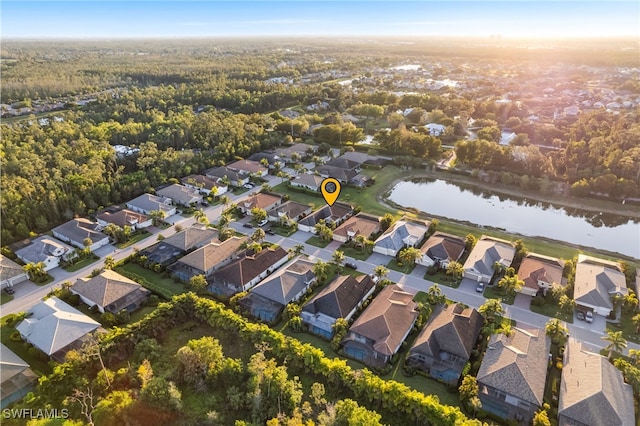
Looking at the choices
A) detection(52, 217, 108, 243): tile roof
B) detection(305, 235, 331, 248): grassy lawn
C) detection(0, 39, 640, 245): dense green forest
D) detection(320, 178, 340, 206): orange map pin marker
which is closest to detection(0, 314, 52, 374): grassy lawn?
detection(52, 217, 108, 243): tile roof

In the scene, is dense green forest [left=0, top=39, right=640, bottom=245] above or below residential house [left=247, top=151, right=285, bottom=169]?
above

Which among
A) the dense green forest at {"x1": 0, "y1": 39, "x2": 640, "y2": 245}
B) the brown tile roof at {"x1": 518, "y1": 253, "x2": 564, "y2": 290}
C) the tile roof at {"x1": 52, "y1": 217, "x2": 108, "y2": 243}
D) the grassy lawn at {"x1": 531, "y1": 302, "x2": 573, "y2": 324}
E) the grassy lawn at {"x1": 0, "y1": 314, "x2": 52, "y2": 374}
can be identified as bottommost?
the grassy lawn at {"x1": 0, "y1": 314, "x2": 52, "y2": 374}

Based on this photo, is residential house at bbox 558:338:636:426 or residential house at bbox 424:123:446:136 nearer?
residential house at bbox 558:338:636:426

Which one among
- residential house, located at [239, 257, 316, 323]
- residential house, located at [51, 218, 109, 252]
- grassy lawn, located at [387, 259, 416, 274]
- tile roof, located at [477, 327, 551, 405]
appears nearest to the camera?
tile roof, located at [477, 327, 551, 405]

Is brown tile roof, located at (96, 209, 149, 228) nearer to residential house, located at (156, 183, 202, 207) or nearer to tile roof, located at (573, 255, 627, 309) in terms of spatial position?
residential house, located at (156, 183, 202, 207)

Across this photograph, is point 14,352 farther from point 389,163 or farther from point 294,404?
point 389,163

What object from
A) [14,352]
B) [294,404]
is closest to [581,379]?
[294,404]

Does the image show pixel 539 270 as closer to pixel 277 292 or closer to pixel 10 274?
pixel 277 292
